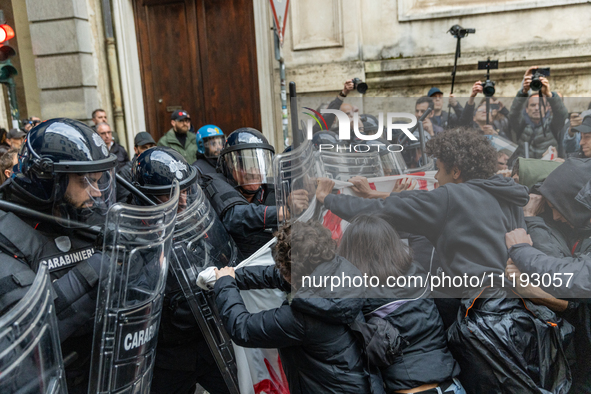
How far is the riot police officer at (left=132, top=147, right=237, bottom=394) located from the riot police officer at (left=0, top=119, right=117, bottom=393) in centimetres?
38

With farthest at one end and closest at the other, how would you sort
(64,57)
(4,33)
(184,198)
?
(64,57)
(4,33)
(184,198)

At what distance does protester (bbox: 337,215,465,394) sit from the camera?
1.76m

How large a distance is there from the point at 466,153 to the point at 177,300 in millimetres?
1392

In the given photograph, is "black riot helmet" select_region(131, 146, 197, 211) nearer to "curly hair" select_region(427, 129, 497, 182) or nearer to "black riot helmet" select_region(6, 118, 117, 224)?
"black riot helmet" select_region(6, 118, 117, 224)

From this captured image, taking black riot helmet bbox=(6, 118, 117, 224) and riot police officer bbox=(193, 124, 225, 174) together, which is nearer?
black riot helmet bbox=(6, 118, 117, 224)

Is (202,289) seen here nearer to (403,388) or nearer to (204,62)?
(403,388)

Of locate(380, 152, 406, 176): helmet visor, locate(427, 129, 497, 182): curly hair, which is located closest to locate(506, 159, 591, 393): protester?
locate(427, 129, 497, 182): curly hair

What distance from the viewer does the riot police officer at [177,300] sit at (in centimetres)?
211

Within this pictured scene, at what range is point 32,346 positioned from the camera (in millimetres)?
1025

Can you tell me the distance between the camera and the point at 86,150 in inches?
69.4

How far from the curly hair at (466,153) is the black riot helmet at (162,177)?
1.19 m

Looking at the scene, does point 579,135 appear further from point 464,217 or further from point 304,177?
point 304,177

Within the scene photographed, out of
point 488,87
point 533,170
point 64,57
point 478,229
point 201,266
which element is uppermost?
point 64,57

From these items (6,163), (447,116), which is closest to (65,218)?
(447,116)
